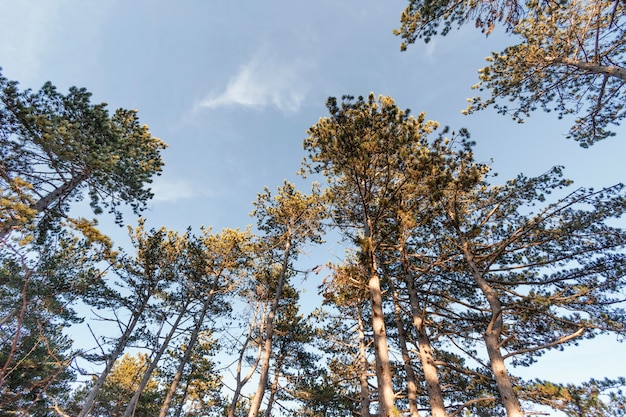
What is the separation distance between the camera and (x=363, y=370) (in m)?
10.5

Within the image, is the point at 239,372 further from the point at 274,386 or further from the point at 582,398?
the point at 582,398

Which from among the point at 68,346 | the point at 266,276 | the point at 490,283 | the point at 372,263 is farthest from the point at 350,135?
the point at 68,346

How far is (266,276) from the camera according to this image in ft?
46.4

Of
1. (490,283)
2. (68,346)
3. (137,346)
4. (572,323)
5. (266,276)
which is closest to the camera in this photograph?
(572,323)

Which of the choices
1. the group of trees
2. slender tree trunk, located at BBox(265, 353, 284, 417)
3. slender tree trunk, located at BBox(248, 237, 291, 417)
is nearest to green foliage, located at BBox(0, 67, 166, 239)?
the group of trees

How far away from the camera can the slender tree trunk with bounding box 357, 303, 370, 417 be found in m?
10.6

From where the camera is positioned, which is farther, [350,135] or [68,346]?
[68,346]

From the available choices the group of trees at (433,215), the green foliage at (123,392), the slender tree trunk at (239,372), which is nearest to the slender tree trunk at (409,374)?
the group of trees at (433,215)

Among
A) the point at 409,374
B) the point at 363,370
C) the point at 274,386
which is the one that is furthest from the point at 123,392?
the point at 409,374

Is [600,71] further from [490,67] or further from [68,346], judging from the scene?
[68,346]

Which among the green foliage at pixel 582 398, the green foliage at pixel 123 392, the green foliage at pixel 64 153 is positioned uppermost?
the green foliage at pixel 64 153

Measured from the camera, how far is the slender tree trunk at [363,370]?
1063 cm

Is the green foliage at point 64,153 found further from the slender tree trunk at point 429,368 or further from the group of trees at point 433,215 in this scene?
the slender tree trunk at point 429,368

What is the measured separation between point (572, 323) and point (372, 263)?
200 inches
